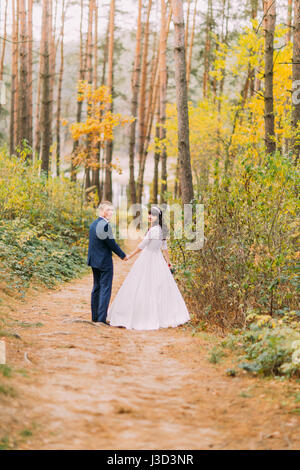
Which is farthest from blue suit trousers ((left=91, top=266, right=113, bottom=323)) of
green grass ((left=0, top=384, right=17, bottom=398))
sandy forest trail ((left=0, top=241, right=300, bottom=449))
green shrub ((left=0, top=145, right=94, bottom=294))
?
green grass ((left=0, top=384, right=17, bottom=398))

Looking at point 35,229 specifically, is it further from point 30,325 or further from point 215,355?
point 215,355

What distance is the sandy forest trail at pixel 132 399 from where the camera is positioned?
3.31 metres

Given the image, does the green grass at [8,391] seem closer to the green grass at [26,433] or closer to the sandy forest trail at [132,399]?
the sandy forest trail at [132,399]

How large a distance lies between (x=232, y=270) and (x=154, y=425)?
11.6 ft

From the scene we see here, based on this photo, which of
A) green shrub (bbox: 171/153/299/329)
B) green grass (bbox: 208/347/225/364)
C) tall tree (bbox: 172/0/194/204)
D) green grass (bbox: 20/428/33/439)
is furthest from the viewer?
tall tree (bbox: 172/0/194/204)

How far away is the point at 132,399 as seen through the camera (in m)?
4.03

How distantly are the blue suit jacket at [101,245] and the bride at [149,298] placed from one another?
37 centimetres

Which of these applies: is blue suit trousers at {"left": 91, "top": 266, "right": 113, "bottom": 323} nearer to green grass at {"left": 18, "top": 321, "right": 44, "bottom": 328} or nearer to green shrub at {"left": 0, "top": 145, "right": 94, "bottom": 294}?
green grass at {"left": 18, "top": 321, "right": 44, "bottom": 328}

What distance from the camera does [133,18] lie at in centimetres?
2748

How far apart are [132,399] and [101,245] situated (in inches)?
137

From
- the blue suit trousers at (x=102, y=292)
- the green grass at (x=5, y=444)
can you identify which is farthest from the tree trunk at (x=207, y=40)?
the green grass at (x=5, y=444)

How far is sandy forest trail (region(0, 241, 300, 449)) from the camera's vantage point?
3.31 m

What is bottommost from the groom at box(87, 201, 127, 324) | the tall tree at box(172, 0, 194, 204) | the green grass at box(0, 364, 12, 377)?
the green grass at box(0, 364, 12, 377)

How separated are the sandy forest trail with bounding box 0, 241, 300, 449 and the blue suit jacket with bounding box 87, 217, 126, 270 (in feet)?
4.19
